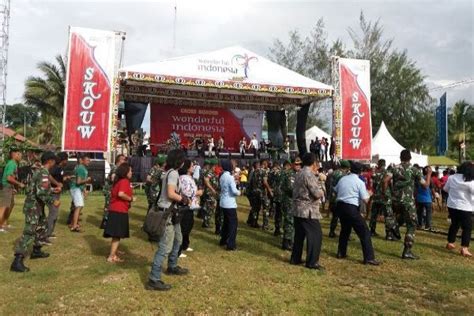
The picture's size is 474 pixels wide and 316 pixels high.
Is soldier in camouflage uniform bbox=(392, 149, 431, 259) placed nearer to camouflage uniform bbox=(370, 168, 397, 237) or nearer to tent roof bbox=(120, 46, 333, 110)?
camouflage uniform bbox=(370, 168, 397, 237)

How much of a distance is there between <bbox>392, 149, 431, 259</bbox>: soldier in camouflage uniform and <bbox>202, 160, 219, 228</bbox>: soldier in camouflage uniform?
3.27 m

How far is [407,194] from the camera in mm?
6883

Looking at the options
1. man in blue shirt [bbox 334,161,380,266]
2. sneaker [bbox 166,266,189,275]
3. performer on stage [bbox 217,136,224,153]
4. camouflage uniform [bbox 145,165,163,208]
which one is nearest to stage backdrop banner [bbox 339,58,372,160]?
performer on stage [bbox 217,136,224,153]

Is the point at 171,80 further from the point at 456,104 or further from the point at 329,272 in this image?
the point at 456,104

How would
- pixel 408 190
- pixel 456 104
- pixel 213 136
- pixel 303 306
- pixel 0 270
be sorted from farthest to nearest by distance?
pixel 456 104, pixel 213 136, pixel 408 190, pixel 0 270, pixel 303 306

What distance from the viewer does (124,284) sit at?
526 centimetres

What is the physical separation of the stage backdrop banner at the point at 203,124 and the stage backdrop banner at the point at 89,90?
19.5 ft

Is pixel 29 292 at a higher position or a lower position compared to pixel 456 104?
lower

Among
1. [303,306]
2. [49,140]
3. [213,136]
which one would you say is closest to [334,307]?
[303,306]

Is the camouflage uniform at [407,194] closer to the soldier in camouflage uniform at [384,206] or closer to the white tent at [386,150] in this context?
the soldier in camouflage uniform at [384,206]

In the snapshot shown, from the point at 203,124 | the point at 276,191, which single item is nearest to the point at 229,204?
the point at 276,191

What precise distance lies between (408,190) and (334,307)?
9.49ft

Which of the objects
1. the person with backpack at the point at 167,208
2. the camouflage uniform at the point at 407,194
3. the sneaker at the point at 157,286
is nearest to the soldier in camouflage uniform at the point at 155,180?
the person with backpack at the point at 167,208

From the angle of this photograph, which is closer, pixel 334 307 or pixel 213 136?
pixel 334 307
